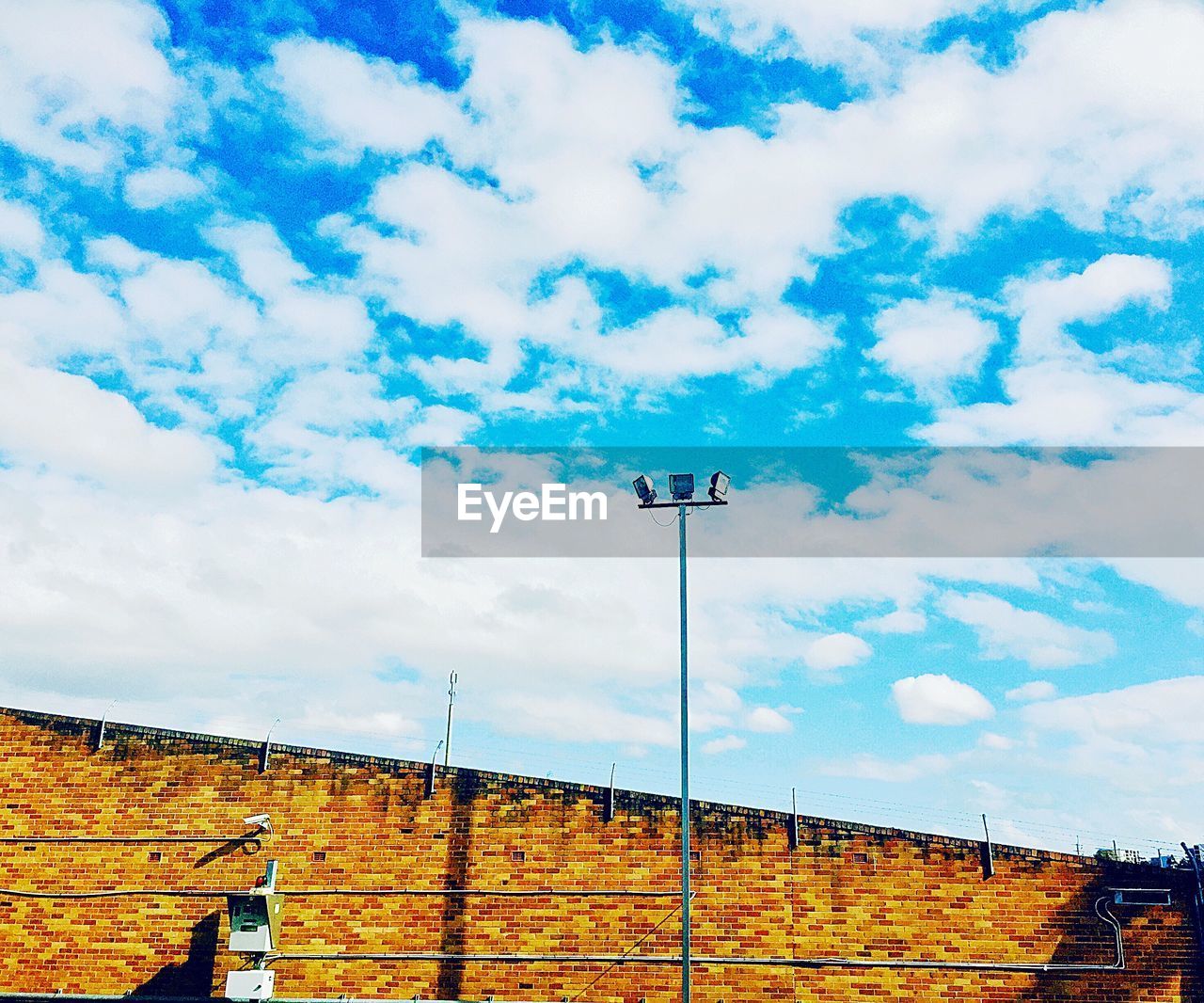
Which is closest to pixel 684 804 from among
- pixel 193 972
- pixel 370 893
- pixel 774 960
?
pixel 774 960

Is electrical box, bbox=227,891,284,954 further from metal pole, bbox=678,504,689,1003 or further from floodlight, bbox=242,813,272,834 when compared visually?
metal pole, bbox=678,504,689,1003

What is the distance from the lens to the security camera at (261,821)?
15.6 meters

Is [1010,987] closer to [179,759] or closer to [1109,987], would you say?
[1109,987]

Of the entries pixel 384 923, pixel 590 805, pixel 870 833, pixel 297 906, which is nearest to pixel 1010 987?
pixel 870 833

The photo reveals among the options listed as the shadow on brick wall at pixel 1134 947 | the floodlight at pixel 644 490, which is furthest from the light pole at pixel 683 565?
the shadow on brick wall at pixel 1134 947

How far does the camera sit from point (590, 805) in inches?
616

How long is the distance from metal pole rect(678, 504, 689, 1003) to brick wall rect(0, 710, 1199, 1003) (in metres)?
1.32

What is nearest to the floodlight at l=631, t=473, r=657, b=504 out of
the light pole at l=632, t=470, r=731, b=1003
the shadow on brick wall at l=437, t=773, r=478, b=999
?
the light pole at l=632, t=470, r=731, b=1003

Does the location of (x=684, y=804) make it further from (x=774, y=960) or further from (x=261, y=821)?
(x=261, y=821)

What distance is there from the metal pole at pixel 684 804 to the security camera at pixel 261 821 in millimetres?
5946

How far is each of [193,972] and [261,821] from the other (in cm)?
212

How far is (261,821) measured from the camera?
1564 cm

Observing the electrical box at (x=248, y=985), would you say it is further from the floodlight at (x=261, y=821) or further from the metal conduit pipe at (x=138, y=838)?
the floodlight at (x=261, y=821)

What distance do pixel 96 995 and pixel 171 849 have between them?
6.74 feet
